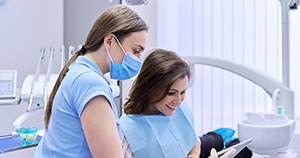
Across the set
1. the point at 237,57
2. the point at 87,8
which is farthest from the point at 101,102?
the point at 87,8

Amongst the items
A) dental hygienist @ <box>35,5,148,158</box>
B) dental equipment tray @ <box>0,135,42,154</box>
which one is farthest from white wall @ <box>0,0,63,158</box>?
dental hygienist @ <box>35,5,148,158</box>

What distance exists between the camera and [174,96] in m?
1.38

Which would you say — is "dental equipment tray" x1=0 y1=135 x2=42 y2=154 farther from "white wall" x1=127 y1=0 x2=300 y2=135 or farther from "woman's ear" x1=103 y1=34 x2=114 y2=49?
"white wall" x1=127 y1=0 x2=300 y2=135

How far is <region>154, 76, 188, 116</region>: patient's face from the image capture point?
137 centimetres

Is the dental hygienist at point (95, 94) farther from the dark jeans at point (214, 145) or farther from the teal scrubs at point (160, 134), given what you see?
the dark jeans at point (214, 145)

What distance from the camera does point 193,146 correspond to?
148 cm

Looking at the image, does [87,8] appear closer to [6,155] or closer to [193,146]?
[6,155]

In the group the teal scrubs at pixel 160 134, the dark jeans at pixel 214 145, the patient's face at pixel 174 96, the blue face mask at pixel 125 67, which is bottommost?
the dark jeans at pixel 214 145

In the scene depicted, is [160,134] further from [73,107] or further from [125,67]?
[73,107]

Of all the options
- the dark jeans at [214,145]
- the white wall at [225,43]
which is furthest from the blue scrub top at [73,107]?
the white wall at [225,43]

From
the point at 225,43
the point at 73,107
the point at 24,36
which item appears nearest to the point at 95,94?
the point at 73,107

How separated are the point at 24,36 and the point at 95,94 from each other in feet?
6.89

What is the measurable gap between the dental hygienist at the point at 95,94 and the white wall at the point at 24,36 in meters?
1.78

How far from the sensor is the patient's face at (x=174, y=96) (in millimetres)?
1367
